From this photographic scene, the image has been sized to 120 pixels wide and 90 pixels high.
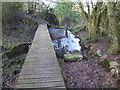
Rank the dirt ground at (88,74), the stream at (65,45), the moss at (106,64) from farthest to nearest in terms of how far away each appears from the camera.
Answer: the stream at (65,45), the moss at (106,64), the dirt ground at (88,74)

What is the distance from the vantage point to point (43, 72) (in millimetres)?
4516

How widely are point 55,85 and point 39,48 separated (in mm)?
3281

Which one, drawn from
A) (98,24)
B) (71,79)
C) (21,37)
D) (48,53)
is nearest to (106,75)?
(71,79)

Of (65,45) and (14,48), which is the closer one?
(14,48)

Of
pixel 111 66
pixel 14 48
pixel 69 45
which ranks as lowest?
pixel 69 45

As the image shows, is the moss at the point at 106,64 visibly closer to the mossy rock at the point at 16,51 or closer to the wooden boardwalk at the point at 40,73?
the wooden boardwalk at the point at 40,73

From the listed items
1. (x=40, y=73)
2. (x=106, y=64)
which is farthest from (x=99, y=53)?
(x=40, y=73)

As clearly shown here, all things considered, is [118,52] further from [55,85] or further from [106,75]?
[55,85]

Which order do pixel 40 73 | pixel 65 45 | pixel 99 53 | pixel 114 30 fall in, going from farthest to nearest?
1. pixel 65 45
2. pixel 99 53
3. pixel 114 30
4. pixel 40 73

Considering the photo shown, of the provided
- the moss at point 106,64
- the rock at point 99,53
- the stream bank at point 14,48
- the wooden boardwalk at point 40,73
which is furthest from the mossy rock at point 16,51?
the moss at point 106,64

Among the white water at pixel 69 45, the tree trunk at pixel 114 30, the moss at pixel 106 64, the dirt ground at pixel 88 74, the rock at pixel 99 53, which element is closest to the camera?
the dirt ground at pixel 88 74

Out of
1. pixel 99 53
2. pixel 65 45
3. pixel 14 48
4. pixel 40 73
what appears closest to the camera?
pixel 40 73

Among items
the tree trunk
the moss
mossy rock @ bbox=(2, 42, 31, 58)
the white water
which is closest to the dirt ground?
the moss

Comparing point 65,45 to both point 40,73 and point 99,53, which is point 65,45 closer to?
point 99,53
